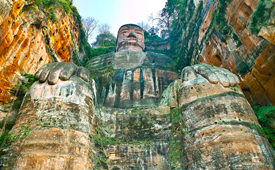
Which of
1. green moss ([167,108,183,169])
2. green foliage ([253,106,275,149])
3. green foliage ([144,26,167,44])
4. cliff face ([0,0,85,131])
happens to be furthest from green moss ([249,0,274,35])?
green foliage ([144,26,167,44])

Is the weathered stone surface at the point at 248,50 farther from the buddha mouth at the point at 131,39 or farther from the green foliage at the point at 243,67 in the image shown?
the buddha mouth at the point at 131,39

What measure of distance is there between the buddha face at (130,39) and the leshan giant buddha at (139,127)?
45.7 feet

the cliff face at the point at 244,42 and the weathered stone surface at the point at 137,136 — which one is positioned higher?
the cliff face at the point at 244,42

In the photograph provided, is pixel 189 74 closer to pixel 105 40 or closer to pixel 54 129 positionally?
pixel 54 129

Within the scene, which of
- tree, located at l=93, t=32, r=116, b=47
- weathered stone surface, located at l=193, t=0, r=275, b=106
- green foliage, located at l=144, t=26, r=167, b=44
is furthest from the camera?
tree, located at l=93, t=32, r=116, b=47

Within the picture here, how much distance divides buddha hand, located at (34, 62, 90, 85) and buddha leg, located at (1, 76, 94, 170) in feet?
0.52

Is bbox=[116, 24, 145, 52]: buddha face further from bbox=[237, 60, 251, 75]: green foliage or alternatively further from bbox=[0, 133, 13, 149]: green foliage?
bbox=[0, 133, 13, 149]: green foliage

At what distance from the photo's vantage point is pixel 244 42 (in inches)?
383

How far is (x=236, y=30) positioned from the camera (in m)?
10.2

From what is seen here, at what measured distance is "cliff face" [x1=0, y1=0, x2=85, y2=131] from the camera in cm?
697

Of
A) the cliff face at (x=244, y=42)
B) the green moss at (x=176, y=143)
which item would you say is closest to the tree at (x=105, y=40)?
the cliff face at (x=244, y=42)

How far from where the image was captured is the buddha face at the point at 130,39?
75.6 feet

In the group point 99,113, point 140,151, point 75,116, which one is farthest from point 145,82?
point 75,116

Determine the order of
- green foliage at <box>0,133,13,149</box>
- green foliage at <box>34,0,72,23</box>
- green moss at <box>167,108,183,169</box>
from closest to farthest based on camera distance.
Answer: green foliage at <box>0,133,13,149</box> → green moss at <box>167,108,183,169</box> → green foliage at <box>34,0,72,23</box>
